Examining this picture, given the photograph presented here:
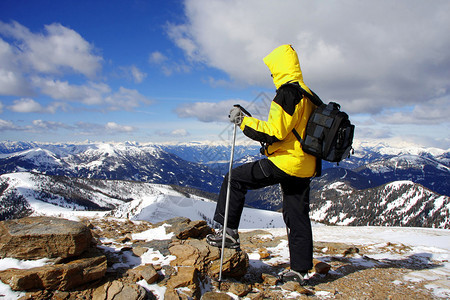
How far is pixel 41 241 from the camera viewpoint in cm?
464

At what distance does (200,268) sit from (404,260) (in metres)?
6.83

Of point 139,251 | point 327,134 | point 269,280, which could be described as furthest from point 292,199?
point 139,251

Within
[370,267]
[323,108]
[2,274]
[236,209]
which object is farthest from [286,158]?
[2,274]

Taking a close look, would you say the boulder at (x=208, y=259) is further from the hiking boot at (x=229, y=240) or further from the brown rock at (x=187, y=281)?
the brown rock at (x=187, y=281)

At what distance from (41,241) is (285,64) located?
594cm

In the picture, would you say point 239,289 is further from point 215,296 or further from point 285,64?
point 285,64

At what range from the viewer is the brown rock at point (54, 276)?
3.82 meters

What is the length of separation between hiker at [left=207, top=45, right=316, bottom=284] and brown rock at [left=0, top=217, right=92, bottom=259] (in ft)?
9.63

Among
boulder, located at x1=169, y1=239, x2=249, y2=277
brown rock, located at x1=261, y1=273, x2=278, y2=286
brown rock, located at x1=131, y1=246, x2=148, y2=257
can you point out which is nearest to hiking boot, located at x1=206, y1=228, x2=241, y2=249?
boulder, located at x1=169, y1=239, x2=249, y2=277

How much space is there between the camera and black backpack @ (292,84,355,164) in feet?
14.7

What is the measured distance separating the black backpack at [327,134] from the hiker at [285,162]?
14 centimetres

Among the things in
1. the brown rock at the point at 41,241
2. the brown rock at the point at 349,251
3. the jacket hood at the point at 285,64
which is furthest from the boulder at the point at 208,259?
the brown rock at the point at 349,251

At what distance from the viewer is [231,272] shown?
541 cm

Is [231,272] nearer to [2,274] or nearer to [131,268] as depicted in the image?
[131,268]
